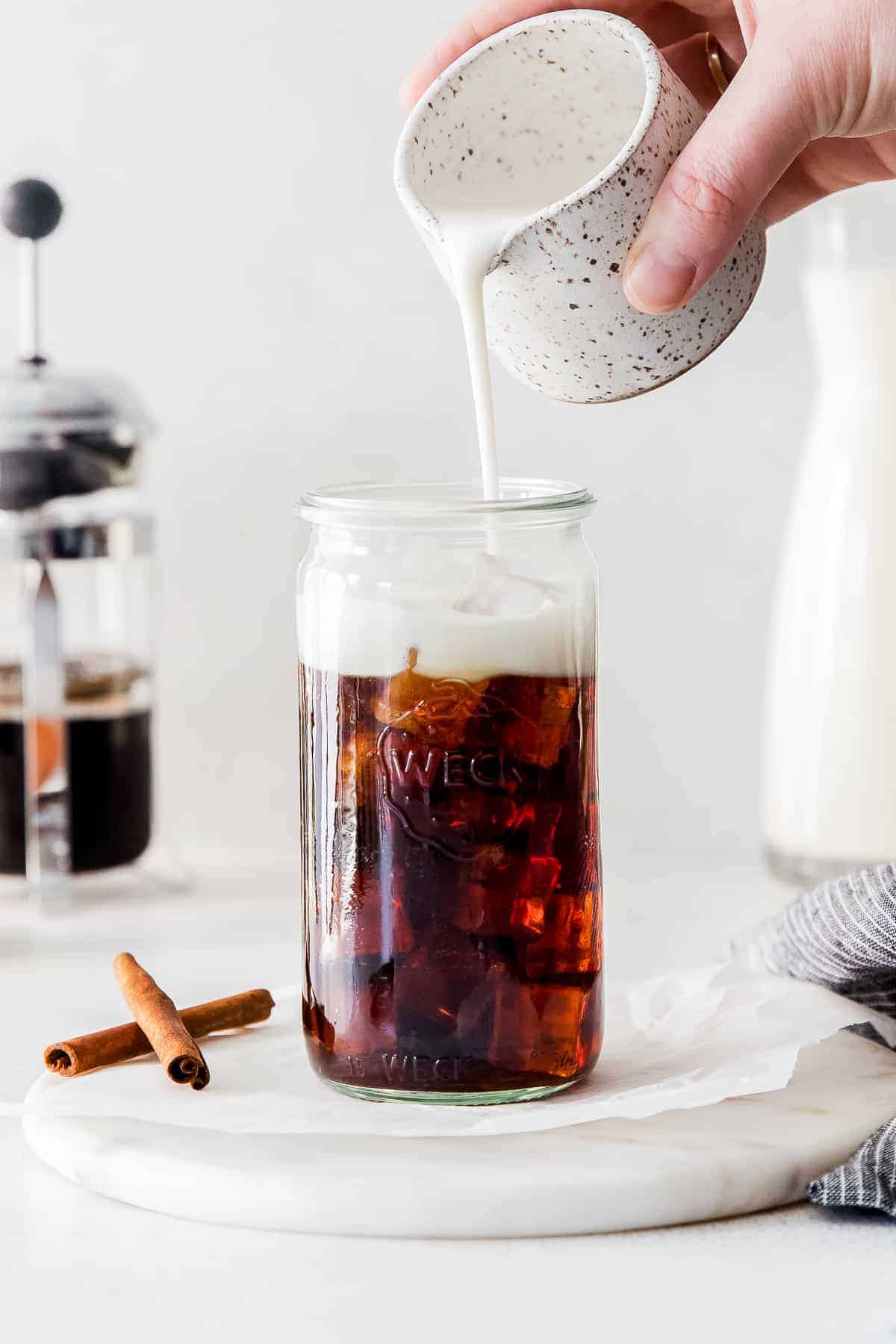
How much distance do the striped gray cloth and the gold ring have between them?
57 cm

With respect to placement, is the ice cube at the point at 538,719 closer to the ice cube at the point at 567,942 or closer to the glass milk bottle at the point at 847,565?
the ice cube at the point at 567,942

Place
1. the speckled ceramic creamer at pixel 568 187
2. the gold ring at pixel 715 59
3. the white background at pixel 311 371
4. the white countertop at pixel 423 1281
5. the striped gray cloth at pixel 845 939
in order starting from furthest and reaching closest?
the white background at pixel 311 371 < the gold ring at pixel 715 59 < the striped gray cloth at pixel 845 939 < the speckled ceramic creamer at pixel 568 187 < the white countertop at pixel 423 1281

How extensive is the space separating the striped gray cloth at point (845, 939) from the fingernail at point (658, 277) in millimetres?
352

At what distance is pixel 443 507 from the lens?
0.86m

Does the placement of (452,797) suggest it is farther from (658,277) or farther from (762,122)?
(762,122)

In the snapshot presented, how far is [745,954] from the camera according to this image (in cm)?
113

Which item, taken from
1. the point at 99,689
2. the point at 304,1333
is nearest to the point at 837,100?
the point at 304,1333

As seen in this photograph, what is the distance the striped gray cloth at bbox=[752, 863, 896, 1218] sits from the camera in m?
0.98

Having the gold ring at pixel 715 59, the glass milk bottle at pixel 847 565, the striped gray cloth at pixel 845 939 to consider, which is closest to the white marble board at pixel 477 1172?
the striped gray cloth at pixel 845 939

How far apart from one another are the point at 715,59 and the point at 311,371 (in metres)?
0.53

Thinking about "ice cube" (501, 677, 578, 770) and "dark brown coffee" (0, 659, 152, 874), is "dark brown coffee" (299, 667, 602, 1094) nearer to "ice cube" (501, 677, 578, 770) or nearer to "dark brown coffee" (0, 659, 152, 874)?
"ice cube" (501, 677, 578, 770)

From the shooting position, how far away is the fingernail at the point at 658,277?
0.84 meters

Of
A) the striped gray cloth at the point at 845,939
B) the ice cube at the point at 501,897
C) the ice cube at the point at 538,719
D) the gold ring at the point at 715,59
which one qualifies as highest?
the gold ring at the point at 715,59

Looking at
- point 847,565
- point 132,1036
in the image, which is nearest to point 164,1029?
point 132,1036
